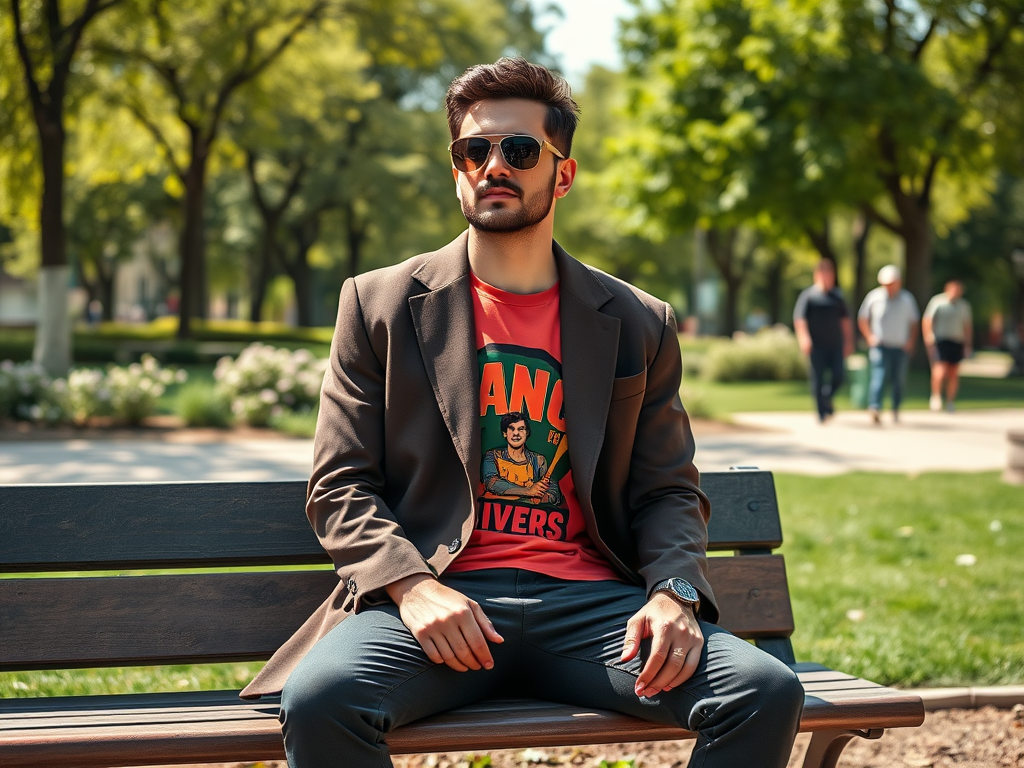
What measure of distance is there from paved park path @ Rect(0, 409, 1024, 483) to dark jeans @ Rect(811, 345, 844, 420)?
0.31 metres

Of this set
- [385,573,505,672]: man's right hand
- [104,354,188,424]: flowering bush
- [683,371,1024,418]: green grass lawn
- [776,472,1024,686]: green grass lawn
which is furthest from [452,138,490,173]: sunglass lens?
[683,371,1024,418]: green grass lawn

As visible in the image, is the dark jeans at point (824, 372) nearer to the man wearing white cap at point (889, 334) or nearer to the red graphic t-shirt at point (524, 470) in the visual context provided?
the man wearing white cap at point (889, 334)

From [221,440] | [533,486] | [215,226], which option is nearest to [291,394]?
[221,440]

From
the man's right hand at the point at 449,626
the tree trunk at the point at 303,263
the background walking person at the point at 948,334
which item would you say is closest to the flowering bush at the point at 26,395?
the man's right hand at the point at 449,626

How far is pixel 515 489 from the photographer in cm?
289

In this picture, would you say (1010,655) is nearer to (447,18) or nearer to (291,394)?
(291,394)

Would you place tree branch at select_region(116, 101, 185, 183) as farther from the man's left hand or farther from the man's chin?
the man's left hand

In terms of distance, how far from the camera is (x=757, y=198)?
22.6 m

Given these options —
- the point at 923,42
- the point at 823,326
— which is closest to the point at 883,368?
the point at 823,326

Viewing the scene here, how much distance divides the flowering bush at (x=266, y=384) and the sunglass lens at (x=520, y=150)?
11439mm

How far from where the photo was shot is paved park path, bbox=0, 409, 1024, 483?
1012 cm

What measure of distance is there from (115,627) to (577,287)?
1.51 metres

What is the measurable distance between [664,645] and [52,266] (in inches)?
610

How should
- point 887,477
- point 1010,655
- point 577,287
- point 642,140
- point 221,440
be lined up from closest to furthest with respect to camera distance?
point 577,287 < point 1010,655 < point 887,477 < point 221,440 < point 642,140
